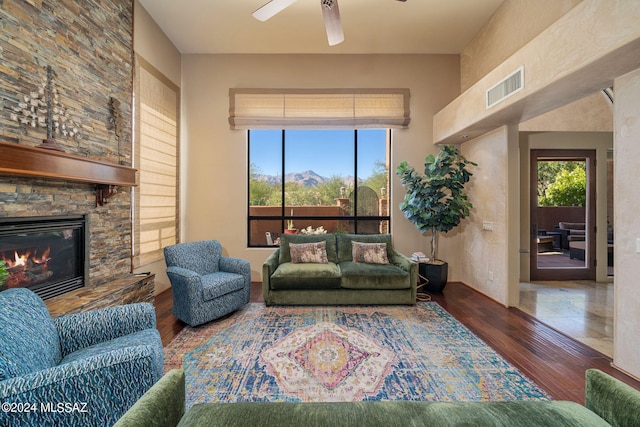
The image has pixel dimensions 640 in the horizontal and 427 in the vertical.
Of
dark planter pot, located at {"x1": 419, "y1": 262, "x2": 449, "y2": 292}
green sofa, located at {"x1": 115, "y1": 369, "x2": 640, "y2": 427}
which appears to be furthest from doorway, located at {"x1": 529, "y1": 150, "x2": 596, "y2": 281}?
green sofa, located at {"x1": 115, "y1": 369, "x2": 640, "y2": 427}

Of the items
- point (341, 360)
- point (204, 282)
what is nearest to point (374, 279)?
point (341, 360)

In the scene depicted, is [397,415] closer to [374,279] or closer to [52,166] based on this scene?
[374,279]

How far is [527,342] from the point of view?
2.62 m

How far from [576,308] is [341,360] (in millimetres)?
3258

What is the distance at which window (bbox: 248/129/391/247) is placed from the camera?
4.82m

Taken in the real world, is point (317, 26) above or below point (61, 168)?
above

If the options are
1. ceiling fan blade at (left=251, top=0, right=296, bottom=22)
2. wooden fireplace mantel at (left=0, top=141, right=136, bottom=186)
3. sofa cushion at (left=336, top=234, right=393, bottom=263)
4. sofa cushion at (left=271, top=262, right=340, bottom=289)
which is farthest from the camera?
sofa cushion at (left=336, top=234, right=393, bottom=263)

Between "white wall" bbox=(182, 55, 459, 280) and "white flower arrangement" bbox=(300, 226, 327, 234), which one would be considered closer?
"white flower arrangement" bbox=(300, 226, 327, 234)

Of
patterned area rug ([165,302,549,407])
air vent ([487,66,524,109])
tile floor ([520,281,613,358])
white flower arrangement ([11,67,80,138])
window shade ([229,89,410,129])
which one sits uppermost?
window shade ([229,89,410,129])

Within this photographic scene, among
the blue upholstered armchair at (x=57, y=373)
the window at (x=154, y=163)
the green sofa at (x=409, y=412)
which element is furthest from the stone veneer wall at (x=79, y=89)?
the green sofa at (x=409, y=412)

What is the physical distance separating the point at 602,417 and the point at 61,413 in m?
2.08

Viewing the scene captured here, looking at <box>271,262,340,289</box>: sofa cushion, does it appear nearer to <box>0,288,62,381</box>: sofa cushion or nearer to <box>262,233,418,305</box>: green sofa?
<box>262,233,418,305</box>: green sofa

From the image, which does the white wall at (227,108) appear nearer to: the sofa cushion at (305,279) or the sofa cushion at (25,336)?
the sofa cushion at (305,279)

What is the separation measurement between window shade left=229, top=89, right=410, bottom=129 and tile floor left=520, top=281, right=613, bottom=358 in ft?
10.7
